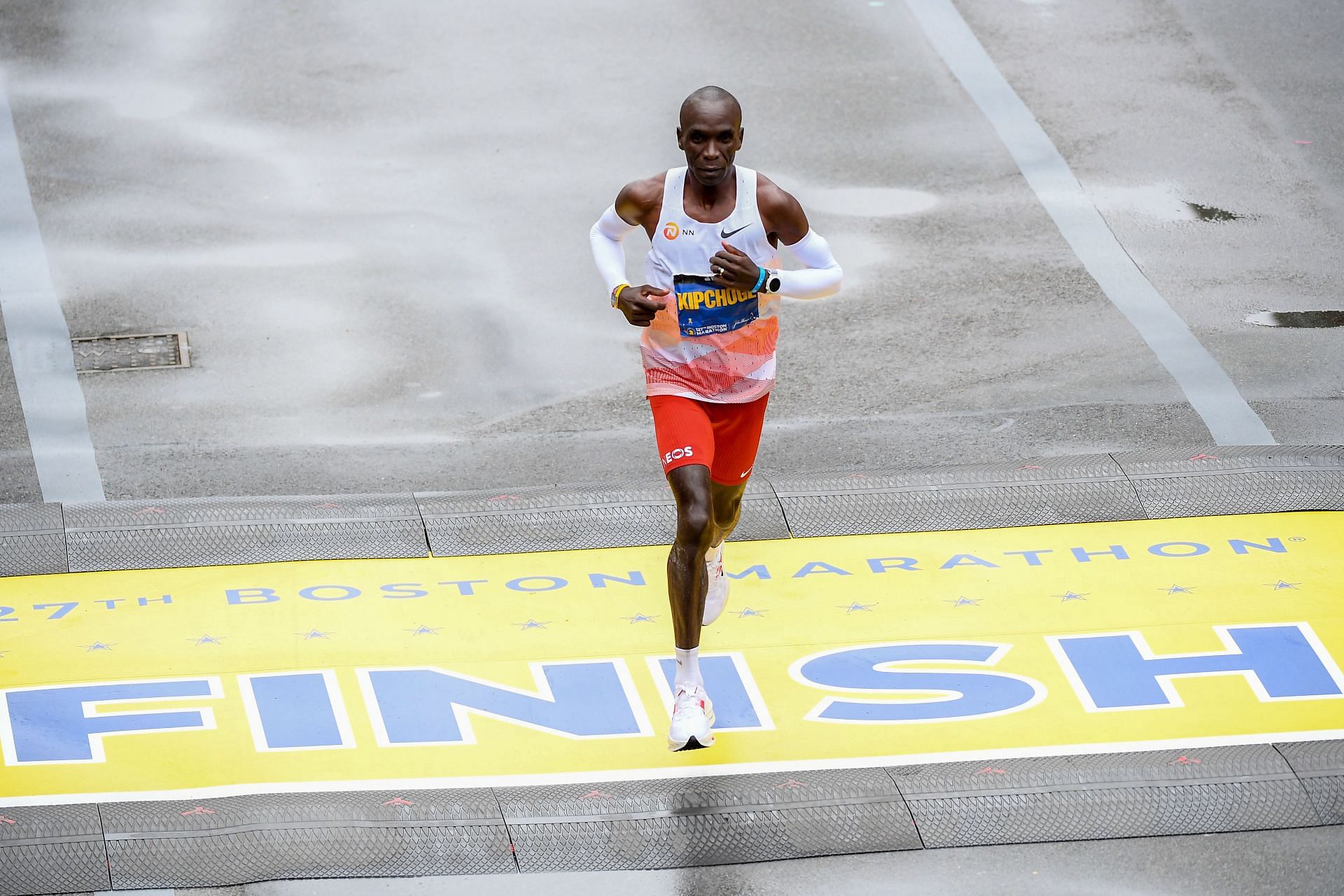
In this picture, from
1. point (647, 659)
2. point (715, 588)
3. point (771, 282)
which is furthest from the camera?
point (715, 588)

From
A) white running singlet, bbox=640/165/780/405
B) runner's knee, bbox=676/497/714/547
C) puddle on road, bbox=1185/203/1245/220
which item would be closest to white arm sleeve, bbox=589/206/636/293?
white running singlet, bbox=640/165/780/405

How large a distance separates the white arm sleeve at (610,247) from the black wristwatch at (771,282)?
0.59 m

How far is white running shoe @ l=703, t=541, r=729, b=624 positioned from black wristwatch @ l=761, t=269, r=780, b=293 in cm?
139

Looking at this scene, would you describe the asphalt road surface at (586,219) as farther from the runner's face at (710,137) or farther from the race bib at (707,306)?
the runner's face at (710,137)

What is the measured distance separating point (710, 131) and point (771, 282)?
1.95 feet

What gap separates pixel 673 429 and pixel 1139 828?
7.29ft

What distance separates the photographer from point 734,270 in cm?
598

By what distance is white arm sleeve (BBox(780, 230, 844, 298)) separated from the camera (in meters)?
6.22

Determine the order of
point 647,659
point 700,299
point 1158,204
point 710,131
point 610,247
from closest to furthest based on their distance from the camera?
point 710,131 → point 700,299 → point 610,247 → point 647,659 → point 1158,204

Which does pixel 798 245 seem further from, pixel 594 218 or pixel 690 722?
pixel 594 218

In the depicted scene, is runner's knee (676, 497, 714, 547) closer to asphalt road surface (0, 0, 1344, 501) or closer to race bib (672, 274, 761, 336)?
race bib (672, 274, 761, 336)

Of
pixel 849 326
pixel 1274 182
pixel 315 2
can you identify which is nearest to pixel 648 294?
pixel 849 326

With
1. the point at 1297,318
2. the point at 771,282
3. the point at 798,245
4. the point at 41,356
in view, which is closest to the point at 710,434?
the point at 771,282

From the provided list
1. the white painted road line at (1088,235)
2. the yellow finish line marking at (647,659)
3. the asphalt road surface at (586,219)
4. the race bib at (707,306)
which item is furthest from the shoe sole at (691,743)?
the white painted road line at (1088,235)
